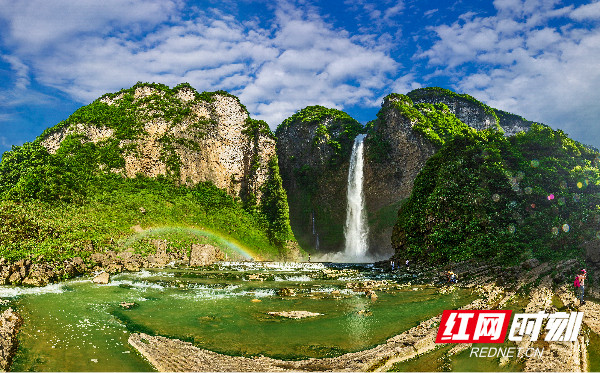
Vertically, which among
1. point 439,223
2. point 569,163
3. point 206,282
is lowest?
point 206,282

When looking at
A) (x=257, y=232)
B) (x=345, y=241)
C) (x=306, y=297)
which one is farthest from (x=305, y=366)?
(x=345, y=241)

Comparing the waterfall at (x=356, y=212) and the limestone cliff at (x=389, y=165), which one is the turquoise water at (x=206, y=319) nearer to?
the waterfall at (x=356, y=212)

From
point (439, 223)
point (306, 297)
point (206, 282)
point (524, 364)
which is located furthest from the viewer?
point (439, 223)

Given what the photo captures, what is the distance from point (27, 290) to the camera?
674 inches

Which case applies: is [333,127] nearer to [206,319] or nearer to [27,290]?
[27,290]

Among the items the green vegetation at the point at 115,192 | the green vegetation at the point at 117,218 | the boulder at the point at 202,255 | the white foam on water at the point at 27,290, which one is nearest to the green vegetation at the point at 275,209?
the green vegetation at the point at 115,192

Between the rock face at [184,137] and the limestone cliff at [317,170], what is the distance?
24.2ft

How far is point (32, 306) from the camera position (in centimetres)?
1365

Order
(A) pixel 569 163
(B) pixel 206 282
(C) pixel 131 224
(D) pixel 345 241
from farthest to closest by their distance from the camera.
→ 1. (D) pixel 345 241
2. (C) pixel 131 224
3. (A) pixel 569 163
4. (B) pixel 206 282

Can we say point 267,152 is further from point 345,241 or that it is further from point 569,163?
point 569,163

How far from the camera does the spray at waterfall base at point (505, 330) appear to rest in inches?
340

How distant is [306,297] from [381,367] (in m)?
8.82

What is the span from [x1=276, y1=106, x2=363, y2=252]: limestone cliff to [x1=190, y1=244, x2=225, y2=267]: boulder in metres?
25.1

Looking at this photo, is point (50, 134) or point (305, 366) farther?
point (50, 134)
